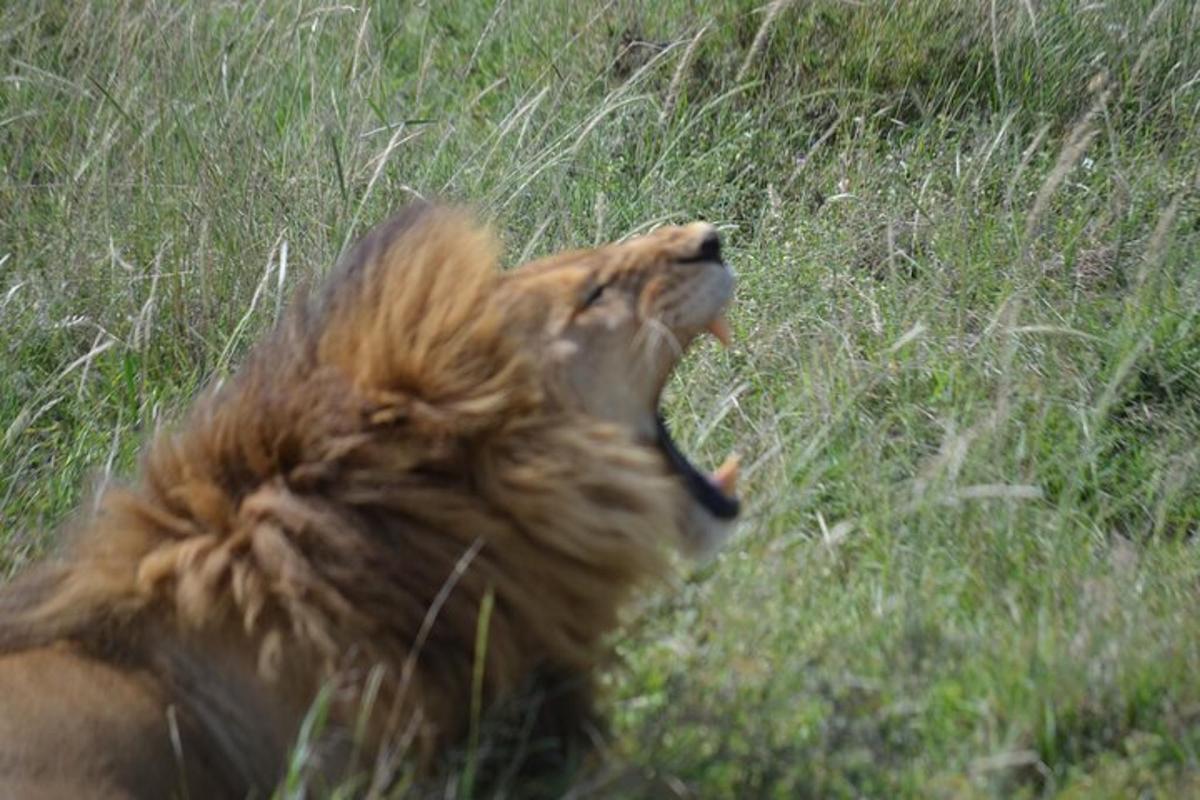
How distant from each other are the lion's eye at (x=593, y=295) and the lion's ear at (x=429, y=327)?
0.50 feet

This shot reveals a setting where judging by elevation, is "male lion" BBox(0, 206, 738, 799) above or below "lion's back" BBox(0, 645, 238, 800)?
above

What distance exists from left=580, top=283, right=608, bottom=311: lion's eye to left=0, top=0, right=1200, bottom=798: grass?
48 cm

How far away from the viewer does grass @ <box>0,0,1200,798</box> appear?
268 centimetres

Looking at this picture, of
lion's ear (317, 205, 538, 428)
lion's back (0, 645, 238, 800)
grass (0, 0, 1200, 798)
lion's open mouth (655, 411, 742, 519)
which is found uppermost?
lion's ear (317, 205, 538, 428)

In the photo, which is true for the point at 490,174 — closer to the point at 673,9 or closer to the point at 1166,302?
the point at 673,9

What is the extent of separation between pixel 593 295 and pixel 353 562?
59 cm

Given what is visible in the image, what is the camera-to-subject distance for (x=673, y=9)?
18.5 ft

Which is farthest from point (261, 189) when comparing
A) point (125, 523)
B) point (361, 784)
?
point (361, 784)

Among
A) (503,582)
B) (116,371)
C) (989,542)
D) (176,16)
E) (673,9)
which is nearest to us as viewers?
(503,582)

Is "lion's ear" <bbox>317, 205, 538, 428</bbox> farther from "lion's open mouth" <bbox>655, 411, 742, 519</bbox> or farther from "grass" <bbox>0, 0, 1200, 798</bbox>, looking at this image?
"grass" <bbox>0, 0, 1200, 798</bbox>

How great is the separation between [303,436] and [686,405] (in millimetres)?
1669

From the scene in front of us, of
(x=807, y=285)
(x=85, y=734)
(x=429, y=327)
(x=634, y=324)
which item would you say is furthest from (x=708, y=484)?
(x=807, y=285)

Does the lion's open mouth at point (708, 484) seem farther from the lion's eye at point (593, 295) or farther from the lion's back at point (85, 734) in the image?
the lion's back at point (85, 734)

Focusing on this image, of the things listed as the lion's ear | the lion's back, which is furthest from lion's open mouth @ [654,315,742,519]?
the lion's back
